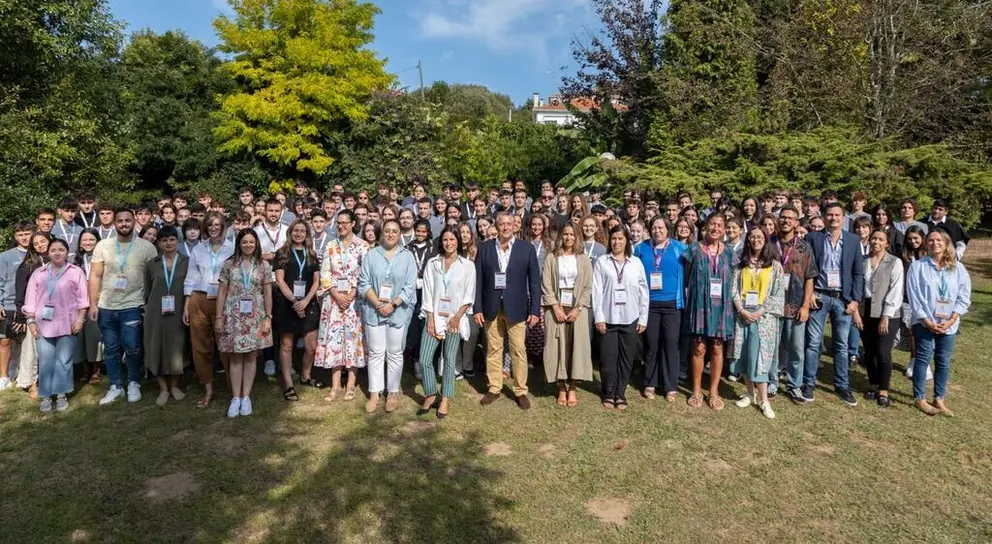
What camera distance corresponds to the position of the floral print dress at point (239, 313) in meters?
5.23

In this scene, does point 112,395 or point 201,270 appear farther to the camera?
point 112,395

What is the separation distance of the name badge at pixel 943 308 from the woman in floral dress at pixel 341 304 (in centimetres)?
543

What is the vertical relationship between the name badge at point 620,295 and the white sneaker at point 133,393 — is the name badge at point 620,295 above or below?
above

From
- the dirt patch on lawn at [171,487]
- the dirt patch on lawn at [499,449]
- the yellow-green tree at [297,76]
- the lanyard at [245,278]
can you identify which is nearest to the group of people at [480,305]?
the lanyard at [245,278]

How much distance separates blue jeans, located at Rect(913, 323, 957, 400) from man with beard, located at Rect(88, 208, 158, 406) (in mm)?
7481

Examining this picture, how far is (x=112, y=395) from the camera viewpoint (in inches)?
223

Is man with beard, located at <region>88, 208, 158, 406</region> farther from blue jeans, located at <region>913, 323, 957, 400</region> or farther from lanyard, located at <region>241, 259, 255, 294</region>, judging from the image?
blue jeans, located at <region>913, 323, 957, 400</region>

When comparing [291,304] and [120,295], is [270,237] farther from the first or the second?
[120,295]

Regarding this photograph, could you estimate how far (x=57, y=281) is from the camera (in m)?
5.34

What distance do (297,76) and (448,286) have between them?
15.9 metres

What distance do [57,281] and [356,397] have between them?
2.96 metres

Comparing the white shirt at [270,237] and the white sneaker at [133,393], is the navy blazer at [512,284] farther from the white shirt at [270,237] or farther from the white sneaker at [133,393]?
the white sneaker at [133,393]

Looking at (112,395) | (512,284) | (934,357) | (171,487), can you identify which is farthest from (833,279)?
(112,395)

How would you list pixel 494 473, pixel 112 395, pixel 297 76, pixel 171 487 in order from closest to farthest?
1. pixel 171 487
2. pixel 494 473
3. pixel 112 395
4. pixel 297 76
